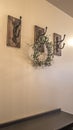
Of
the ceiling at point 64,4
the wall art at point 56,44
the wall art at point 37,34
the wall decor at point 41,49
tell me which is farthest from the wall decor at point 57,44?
the ceiling at point 64,4

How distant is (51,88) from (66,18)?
4.33 ft

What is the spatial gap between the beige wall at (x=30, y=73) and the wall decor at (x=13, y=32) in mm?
57

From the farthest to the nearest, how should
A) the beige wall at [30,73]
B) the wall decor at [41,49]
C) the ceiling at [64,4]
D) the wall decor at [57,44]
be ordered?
the wall decor at [57,44]
the ceiling at [64,4]
the wall decor at [41,49]
the beige wall at [30,73]

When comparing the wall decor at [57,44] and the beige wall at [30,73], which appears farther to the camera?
the wall decor at [57,44]

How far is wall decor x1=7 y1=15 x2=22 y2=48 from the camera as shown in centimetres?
202

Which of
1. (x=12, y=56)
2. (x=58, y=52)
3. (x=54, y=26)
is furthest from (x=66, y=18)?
(x=12, y=56)

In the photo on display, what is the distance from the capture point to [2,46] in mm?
1928

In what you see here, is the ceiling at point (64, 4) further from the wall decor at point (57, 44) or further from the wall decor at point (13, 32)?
the wall decor at point (13, 32)

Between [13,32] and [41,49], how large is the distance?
0.52m

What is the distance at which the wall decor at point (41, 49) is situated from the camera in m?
2.32

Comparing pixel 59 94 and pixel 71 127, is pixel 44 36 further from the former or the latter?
pixel 71 127

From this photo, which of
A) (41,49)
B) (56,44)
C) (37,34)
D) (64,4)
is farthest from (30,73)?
(64,4)

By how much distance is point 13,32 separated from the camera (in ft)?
6.77

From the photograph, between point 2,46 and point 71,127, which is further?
point 71,127
